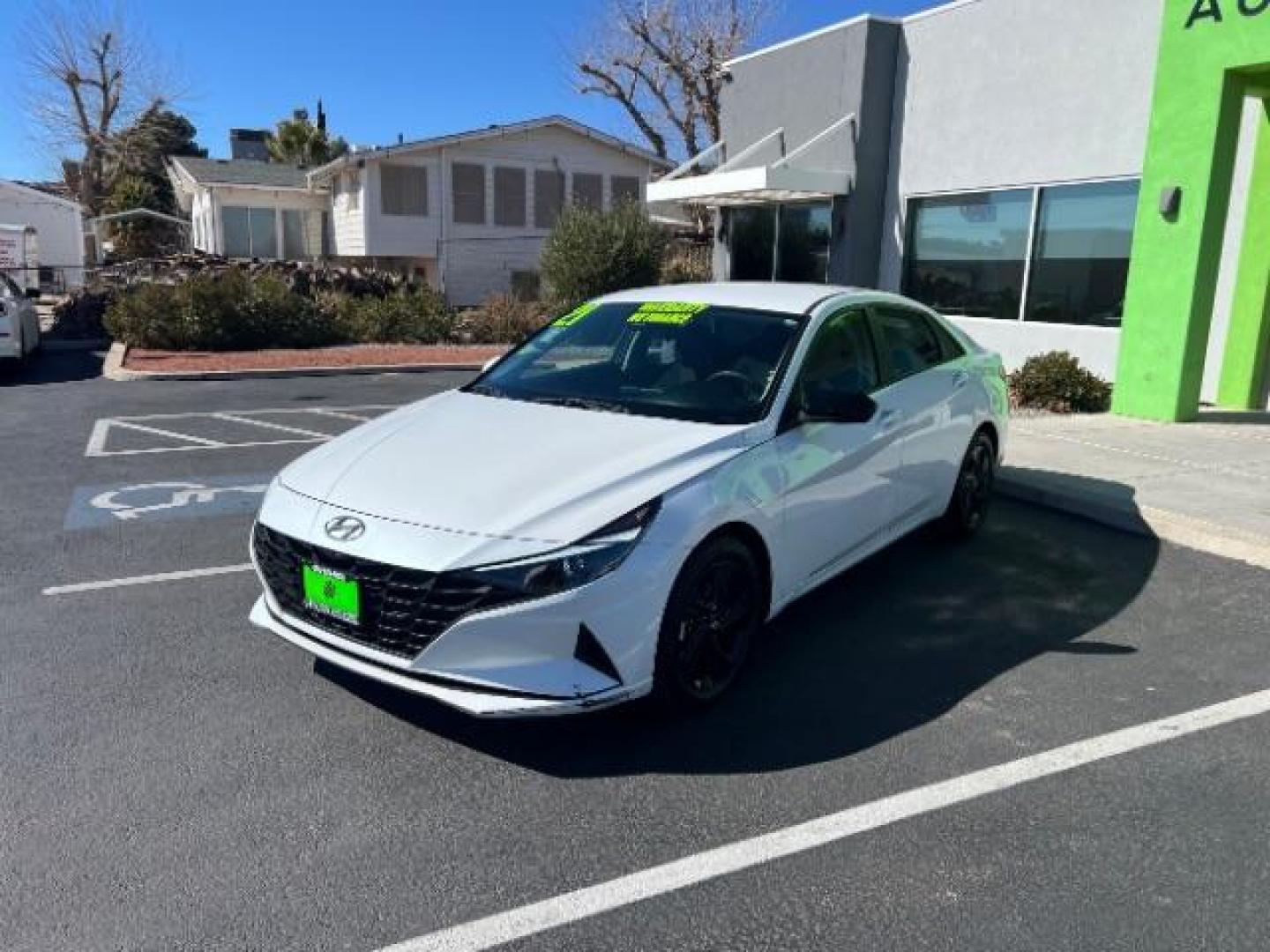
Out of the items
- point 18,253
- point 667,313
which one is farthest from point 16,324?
point 18,253

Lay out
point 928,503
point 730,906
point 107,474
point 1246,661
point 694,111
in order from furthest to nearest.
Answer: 1. point 694,111
2. point 107,474
3. point 928,503
4. point 1246,661
5. point 730,906

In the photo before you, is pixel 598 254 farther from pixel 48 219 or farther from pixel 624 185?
pixel 48 219

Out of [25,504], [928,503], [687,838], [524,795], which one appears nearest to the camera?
[687,838]

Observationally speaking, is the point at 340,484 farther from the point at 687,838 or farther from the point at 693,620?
the point at 687,838

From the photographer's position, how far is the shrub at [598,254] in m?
19.1

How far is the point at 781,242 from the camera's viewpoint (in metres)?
15.8

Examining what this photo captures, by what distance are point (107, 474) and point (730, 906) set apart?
266 inches

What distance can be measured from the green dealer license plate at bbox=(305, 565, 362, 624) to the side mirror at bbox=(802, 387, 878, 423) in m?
1.96

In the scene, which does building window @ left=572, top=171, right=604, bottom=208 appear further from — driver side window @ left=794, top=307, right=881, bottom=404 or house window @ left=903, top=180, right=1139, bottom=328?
driver side window @ left=794, top=307, right=881, bottom=404

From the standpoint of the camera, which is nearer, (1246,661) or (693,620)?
(693,620)

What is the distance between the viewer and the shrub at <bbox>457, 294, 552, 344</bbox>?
768 inches

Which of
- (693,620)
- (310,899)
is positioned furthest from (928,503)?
(310,899)

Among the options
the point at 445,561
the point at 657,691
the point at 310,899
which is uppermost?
the point at 445,561

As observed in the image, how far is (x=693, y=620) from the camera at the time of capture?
11.9 feet
